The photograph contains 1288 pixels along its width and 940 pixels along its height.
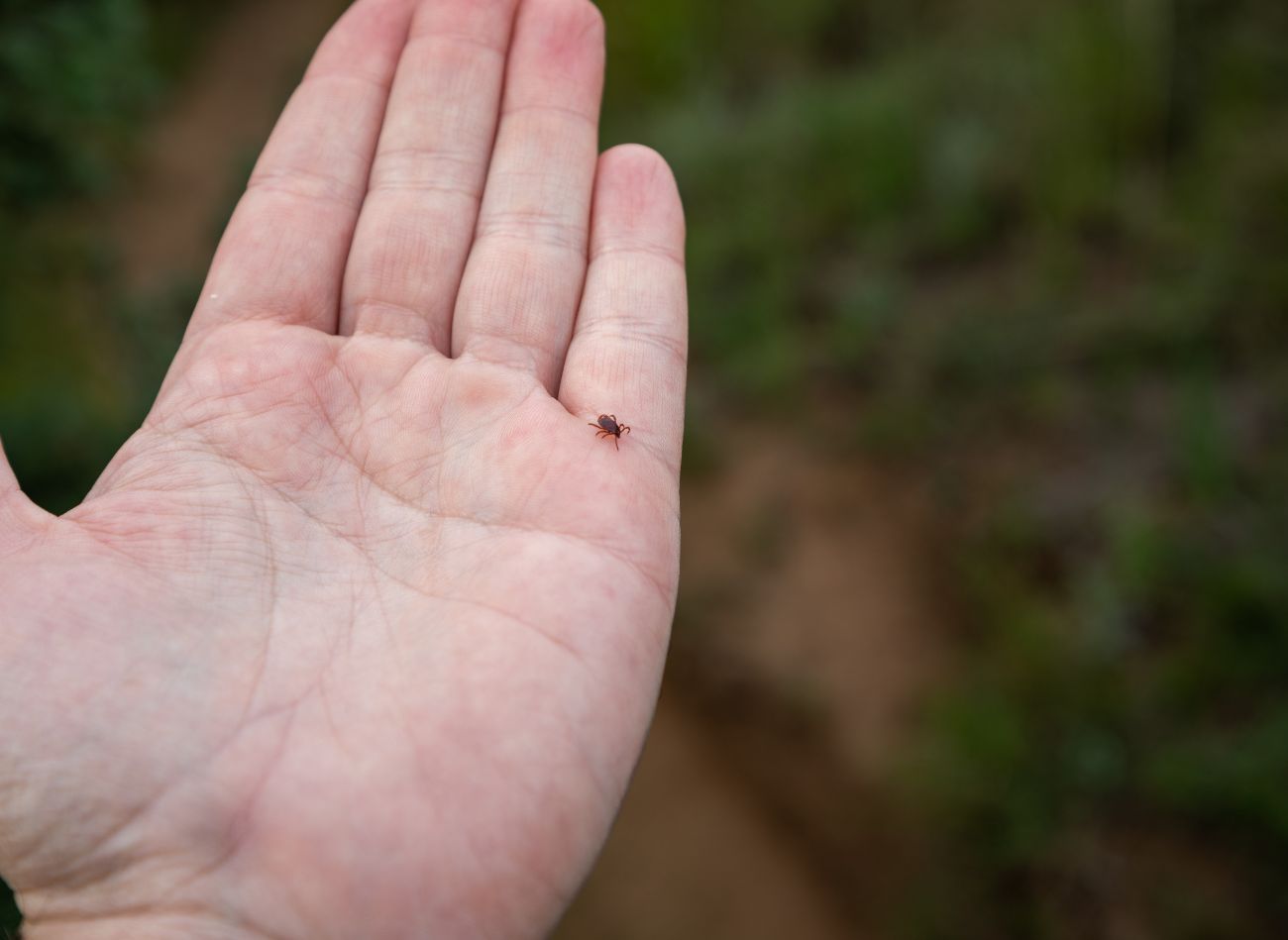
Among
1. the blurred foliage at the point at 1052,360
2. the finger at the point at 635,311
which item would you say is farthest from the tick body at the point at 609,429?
the blurred foliage at the point at 1052,360

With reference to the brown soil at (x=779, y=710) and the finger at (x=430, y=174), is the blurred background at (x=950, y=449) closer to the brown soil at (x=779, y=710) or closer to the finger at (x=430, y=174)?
the brown soil at (x=779, y=710)

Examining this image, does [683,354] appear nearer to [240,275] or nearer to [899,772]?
[240,275]

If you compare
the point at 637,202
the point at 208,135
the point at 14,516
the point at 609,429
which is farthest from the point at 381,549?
the point at 208,135

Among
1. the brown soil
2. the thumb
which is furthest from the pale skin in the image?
the brown soil

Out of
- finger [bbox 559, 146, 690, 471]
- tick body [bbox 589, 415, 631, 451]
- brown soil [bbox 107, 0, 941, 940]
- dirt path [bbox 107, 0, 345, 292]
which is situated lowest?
brown soil [bbox 107, 0, 941, 940]

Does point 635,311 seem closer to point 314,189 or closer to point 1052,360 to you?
point 314,189

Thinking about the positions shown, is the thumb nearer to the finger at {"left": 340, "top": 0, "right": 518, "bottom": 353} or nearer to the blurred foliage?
the finger at {"left": 340, "top": 0, "right": 518, "bottom": 353}

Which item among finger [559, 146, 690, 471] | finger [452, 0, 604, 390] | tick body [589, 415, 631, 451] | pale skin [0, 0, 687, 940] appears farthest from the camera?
finger [452, 0, 604, 390]
